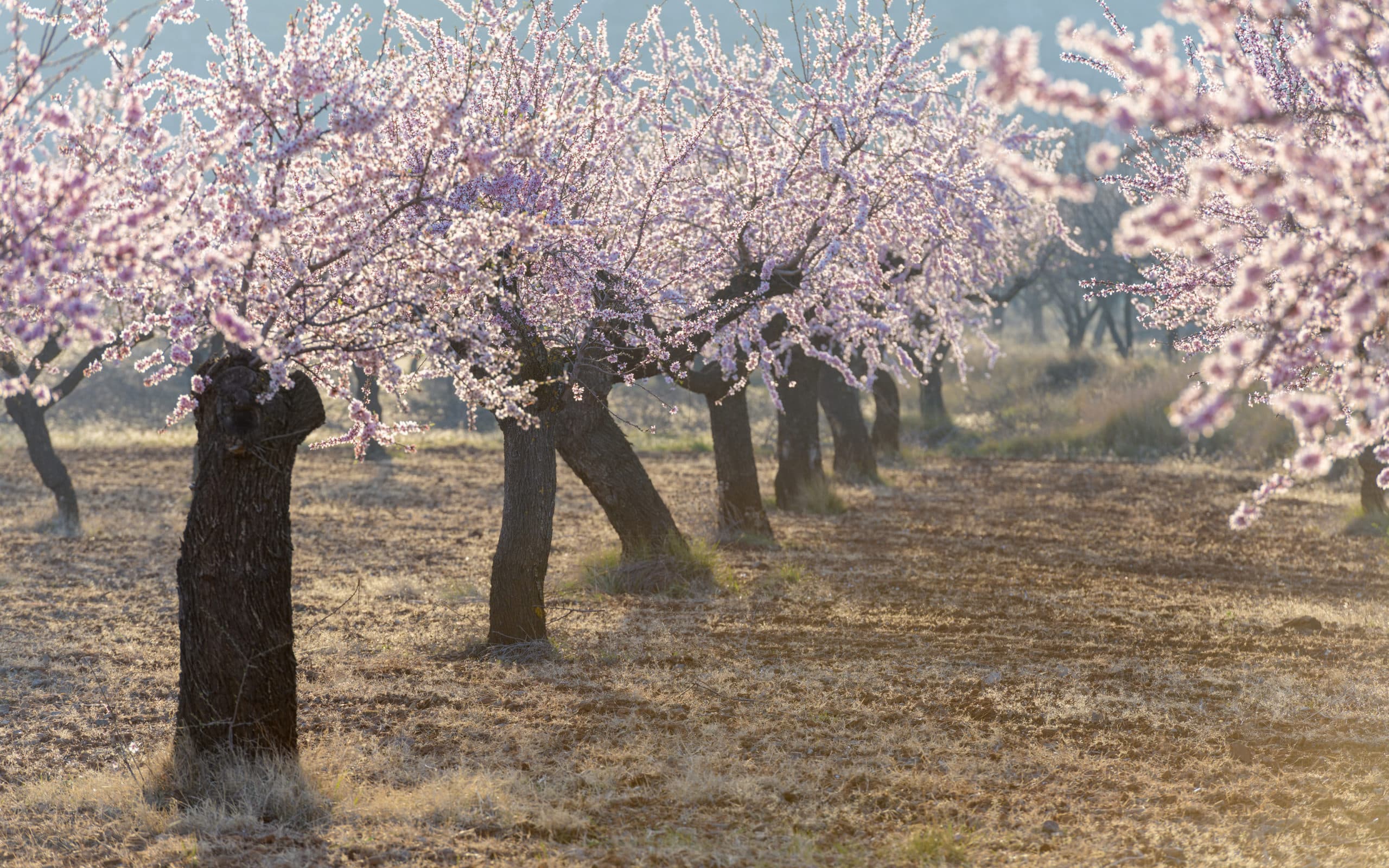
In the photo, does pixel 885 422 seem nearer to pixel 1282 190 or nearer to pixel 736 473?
pixel 736 473

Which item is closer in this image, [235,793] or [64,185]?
[64,185]

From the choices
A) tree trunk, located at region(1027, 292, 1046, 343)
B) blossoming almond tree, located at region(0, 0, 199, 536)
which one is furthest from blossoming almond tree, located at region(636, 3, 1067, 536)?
tree trunk, located at region(1027, 292, 1046, 343)

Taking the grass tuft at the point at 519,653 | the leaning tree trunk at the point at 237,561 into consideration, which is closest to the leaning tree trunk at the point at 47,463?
the grass tuft at the point at 519,653

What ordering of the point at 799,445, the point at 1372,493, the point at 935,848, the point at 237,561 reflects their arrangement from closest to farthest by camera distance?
the point at 935,848
the point at 237,561
the point at 1372,493
the point at 799,445

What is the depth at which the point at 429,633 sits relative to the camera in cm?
1002

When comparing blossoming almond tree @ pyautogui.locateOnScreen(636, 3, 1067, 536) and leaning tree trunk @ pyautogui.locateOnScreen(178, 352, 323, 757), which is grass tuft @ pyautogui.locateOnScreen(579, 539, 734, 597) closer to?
blossoming almond tree @ pyautogui.locateOnScreen(636, 3, 1067, 536)

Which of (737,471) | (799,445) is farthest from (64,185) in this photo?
(799,445)

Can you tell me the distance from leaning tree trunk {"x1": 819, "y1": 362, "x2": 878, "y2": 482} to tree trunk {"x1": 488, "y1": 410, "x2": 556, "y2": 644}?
1261 centimetres

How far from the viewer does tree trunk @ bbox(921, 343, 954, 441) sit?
31.0m

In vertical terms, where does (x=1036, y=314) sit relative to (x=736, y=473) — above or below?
above

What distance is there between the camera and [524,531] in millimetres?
9023

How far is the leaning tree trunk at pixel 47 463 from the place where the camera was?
1496 cm

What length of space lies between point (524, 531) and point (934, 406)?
81.2ft

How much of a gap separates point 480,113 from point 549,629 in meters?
4.42
